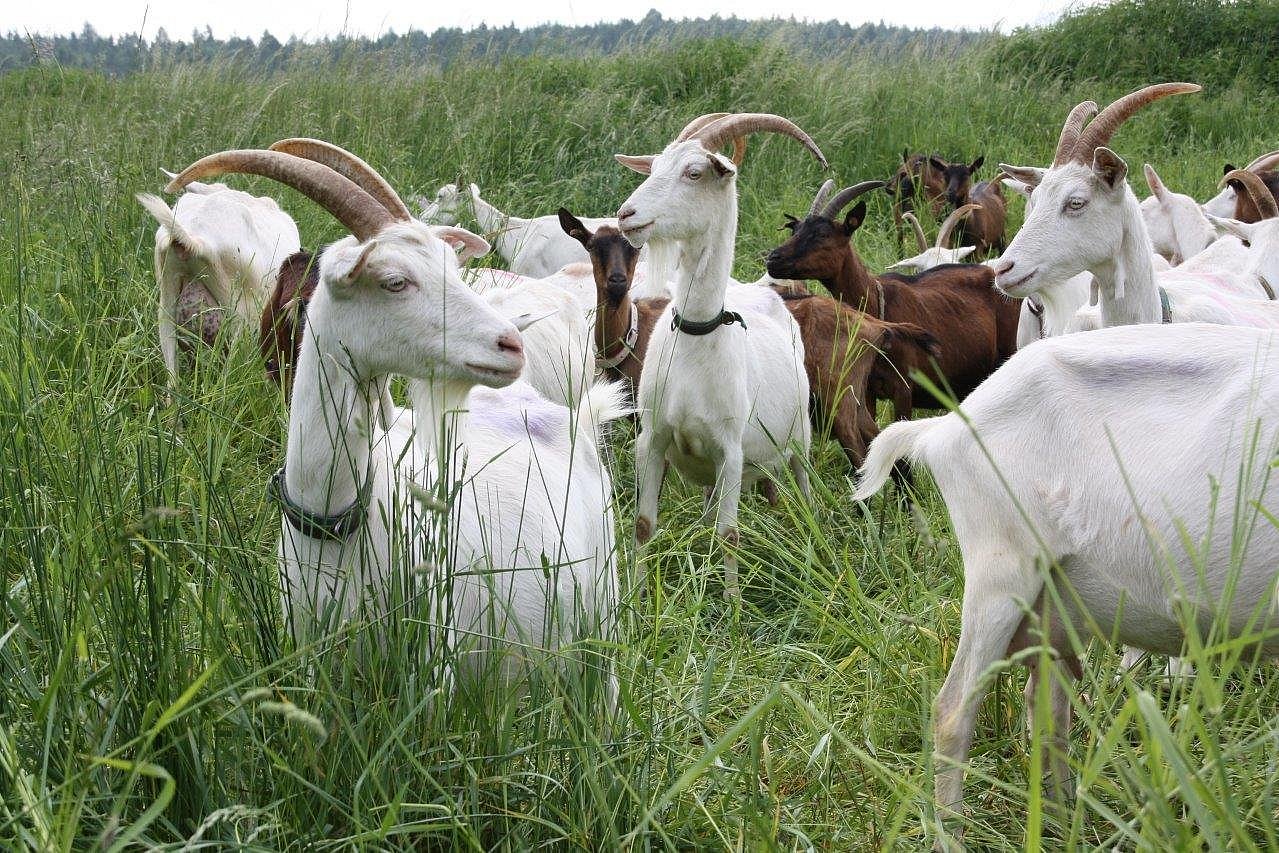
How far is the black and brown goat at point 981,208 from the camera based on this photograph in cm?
945

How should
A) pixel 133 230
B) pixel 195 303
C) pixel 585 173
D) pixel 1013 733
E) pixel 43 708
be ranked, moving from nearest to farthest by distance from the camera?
pixel 43 708 → pixel 1013 733 → pixel 195 303 → pixel 133 230 → pixel 585 173

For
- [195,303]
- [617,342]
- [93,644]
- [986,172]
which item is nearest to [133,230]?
[195,303]

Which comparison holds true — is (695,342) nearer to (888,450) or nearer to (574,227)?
(574,227)

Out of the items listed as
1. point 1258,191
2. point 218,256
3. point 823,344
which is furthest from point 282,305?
point 1258,191

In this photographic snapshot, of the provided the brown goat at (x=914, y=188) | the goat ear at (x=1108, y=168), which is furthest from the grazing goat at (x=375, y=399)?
the brown goat at (x=914, y=188)

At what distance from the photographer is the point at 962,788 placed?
8.81 feet

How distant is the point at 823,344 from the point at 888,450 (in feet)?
10.2

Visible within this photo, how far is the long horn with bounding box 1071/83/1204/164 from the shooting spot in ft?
13.9

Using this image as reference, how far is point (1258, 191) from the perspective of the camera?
673 centimetres

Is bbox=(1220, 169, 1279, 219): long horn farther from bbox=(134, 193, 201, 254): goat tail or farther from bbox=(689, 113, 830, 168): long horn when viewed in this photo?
bbox=(134, 193, 201, 254): goat tail

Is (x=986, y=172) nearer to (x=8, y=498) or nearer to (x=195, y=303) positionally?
(x=195, y=303)

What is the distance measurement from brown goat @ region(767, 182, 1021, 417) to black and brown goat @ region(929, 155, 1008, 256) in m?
2.21

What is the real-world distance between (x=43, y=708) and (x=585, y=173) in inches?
331

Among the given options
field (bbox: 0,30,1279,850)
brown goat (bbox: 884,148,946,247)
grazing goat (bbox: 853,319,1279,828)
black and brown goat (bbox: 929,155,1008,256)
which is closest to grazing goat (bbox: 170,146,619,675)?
field (bbox: 0,30,1279,850)
